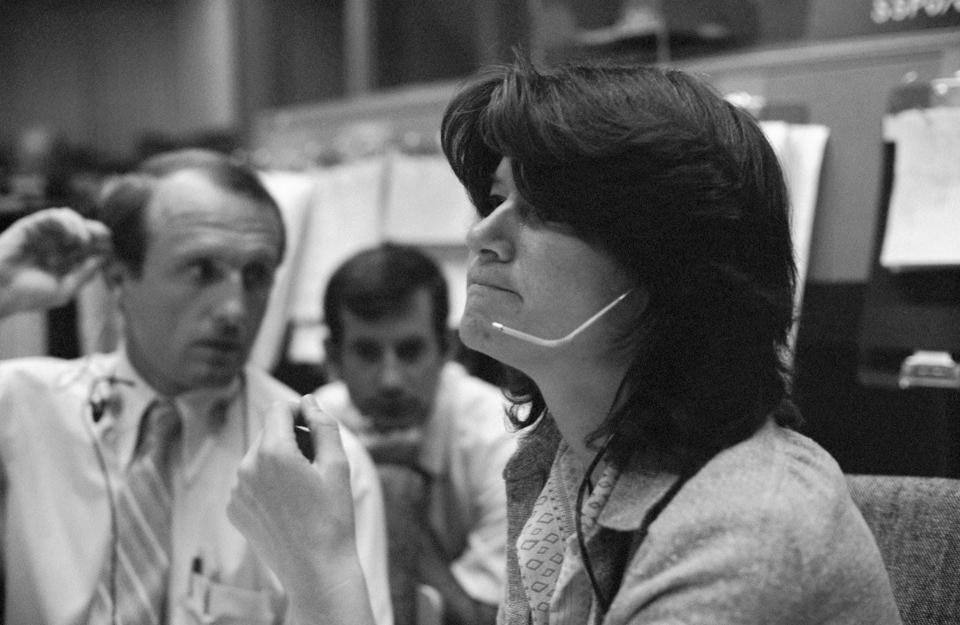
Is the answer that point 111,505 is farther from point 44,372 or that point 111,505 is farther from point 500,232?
point 500,232

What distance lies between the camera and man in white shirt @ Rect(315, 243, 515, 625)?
1946 millimetres

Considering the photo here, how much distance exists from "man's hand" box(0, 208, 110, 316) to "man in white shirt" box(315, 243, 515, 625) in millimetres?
563

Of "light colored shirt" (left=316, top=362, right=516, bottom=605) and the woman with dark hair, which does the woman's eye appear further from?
"light colored shirt" (left=316, top=362, right=516, bottom=605)

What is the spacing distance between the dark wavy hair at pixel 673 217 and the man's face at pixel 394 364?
116 centimetres

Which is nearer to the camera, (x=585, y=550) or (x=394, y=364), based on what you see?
(x=585, y=550)

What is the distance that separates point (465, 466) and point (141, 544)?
30.6 inches

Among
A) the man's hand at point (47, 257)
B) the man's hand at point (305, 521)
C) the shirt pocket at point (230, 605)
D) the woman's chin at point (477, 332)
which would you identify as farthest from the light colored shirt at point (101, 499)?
the woman's chin at point (477, 332)

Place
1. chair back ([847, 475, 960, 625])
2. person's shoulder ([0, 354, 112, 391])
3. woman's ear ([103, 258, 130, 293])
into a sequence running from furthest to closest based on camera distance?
woman's ear ([103, 258, 130, 293])
person's shoulder ([0, 354, 112, 391])
chair back ([847, 475, 960, 625])

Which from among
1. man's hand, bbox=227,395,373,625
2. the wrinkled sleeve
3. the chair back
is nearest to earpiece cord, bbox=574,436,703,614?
man's hand, bbox=227,395,373,625

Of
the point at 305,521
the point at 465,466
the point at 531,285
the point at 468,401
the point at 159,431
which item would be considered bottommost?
the point at 465,466

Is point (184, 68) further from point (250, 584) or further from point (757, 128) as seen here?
point (757, 128)

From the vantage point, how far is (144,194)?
163 centimetres

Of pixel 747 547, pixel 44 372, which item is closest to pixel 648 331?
pixel 747 547

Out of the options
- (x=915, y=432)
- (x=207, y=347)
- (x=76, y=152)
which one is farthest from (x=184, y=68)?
(x=915, y=432)
